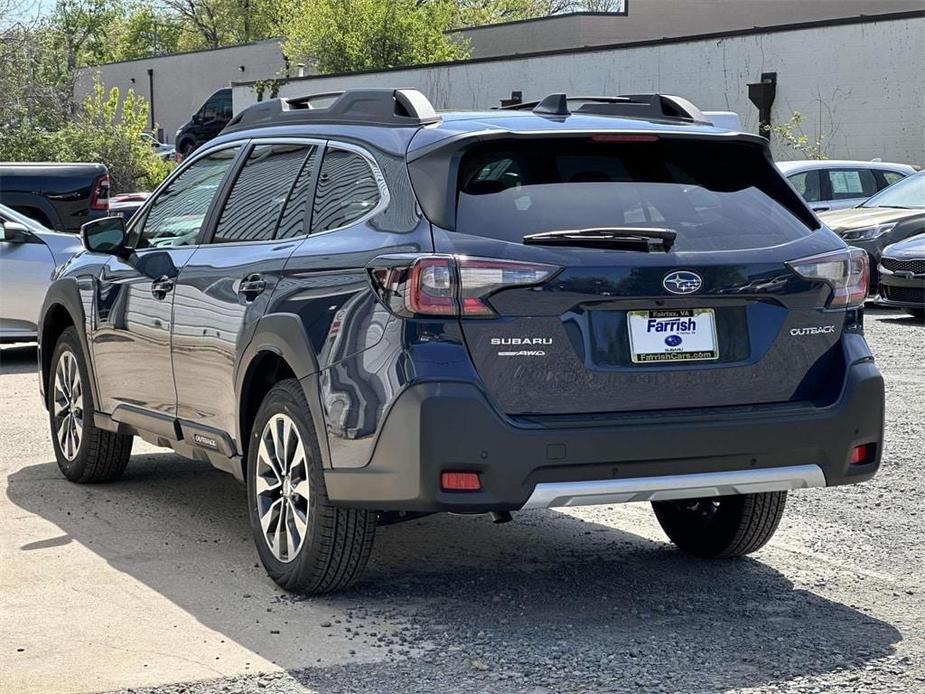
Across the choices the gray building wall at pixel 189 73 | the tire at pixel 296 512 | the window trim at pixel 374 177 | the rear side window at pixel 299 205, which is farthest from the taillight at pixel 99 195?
the gray building wall at pixel 189 73

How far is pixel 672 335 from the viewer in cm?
532

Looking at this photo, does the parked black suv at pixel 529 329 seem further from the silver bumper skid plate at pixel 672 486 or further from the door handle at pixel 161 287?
the door handle at pixel 161 287

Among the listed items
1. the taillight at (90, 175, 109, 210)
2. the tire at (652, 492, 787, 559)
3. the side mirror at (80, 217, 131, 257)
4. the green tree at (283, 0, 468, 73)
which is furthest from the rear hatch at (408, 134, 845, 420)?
the green tree at (283, 0, 468, 73)

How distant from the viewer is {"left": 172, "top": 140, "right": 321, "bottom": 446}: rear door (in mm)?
6109

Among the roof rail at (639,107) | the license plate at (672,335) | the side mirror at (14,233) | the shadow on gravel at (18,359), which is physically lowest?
the shadow on gravel at (18,359)

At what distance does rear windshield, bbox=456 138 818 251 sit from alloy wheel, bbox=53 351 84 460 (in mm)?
3356

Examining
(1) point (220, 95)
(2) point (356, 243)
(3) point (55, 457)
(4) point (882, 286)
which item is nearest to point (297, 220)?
(2) point (356, 243)

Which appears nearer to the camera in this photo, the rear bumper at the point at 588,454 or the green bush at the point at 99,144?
the rear bumper at the point at 588,454

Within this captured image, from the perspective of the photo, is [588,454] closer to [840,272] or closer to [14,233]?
[840,272]

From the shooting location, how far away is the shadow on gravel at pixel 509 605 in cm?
491

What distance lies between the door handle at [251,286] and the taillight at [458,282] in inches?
41.1

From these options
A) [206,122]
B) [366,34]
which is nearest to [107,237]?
[206,122]

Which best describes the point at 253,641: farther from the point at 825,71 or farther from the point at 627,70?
the point at 627,70

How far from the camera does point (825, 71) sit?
97.7 feet
